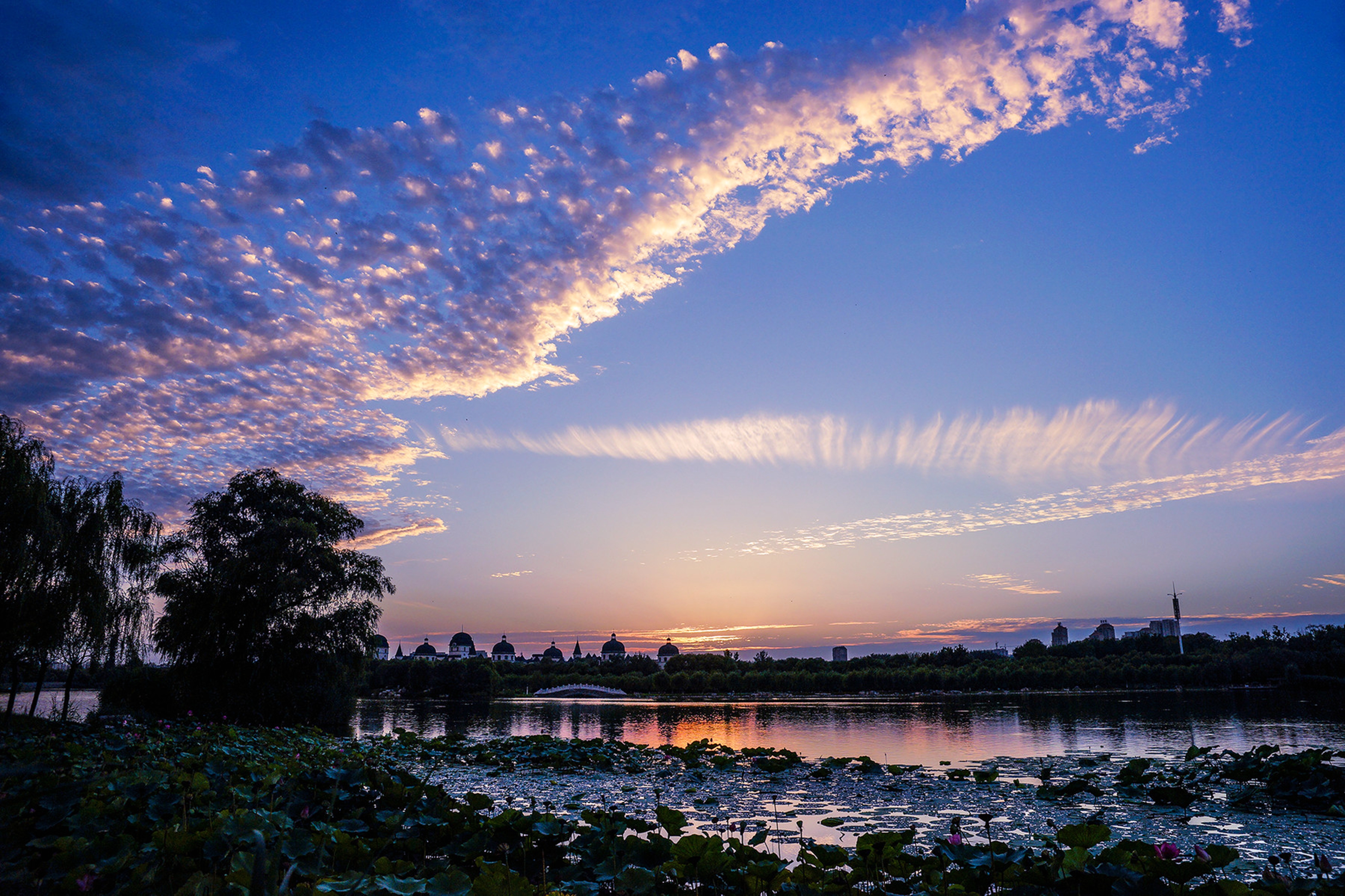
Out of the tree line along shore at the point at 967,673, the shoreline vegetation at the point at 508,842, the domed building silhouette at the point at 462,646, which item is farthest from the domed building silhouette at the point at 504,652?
the shoreline vegetation at the point at 508,842

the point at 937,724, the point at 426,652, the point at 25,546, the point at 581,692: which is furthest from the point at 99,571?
the point at 426,652

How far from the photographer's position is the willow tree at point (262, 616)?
23.6 meters

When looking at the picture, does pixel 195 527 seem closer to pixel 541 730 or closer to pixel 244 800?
pixel 541 730

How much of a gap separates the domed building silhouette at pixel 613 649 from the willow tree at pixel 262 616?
130751mm

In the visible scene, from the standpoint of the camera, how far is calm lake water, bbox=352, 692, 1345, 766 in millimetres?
18891

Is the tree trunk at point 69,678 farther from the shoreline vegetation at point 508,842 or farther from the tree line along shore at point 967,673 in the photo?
the tree line along shore at point 967,673

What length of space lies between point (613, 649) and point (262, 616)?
144m

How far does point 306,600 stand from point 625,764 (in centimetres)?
1601

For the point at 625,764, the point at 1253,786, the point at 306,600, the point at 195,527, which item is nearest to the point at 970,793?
the point at 1253,786

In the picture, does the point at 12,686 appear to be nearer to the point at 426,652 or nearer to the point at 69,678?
the point at 69,678

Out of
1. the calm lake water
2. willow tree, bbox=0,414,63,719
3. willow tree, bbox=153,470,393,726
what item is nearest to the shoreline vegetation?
willow tree, bbox=0,414,63,719

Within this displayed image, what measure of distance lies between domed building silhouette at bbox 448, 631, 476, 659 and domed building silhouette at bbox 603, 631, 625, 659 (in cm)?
2864

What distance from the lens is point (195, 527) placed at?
25.8 metres

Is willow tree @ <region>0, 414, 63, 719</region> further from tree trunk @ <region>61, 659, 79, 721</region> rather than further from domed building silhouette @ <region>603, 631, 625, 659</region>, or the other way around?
domed building silhouette @ <region>603, 631, 625, 659</region>
